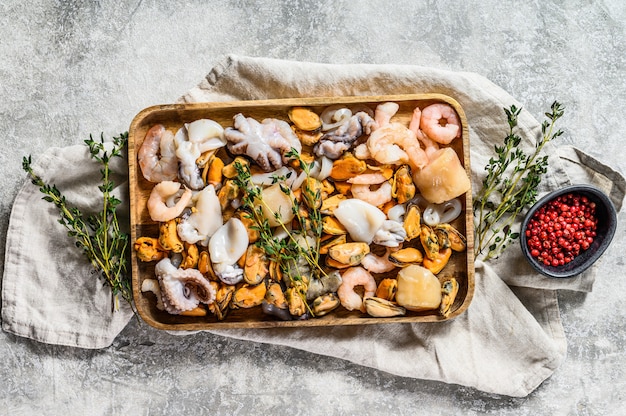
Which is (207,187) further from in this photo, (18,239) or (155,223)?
(18,239)

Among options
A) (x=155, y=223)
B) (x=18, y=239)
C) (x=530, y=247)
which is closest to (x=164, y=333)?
(x=155, y=223)

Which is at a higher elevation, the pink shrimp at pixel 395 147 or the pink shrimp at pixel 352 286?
the pink shrimp at pixel 395 147

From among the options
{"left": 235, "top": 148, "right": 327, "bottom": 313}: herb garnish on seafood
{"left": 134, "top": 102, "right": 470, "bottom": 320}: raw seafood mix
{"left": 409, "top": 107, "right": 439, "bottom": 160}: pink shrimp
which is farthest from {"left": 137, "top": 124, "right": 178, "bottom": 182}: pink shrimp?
{"left": 409, "top": 107, "right": 439, "bottom": 160}: pink shrimp

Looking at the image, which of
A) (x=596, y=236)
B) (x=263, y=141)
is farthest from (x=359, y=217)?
(x=596, y=236)

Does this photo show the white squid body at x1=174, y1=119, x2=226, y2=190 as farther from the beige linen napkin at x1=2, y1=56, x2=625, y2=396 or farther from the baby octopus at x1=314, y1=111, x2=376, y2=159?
the baby octopus at x1=314, y1=111, x2=376, y2=159

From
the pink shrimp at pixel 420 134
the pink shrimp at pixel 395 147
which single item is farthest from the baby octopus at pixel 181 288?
the pink shrimp at pixel 420 134

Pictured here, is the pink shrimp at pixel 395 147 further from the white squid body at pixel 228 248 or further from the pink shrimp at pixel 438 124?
the white squid body at pixel 228 248
